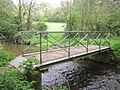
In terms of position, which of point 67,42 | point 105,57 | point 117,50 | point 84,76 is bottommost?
point 84,76

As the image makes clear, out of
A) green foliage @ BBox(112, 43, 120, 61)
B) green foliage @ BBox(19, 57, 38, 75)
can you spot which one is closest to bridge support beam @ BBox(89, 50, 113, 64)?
green foliage @ BBox(112, 43, 120, 61)

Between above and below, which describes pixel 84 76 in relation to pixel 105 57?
below

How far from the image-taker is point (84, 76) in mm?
11031

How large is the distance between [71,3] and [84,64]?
11474 millimetres

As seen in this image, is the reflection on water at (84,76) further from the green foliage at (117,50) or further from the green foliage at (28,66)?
the green foliage at (28,66)

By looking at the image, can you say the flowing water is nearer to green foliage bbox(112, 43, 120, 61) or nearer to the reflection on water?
the reflection on water

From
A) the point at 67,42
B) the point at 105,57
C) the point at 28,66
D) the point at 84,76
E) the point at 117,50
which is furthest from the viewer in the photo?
the point at 105,57

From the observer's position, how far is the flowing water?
9365mm

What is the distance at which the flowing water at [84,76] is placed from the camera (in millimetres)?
9365

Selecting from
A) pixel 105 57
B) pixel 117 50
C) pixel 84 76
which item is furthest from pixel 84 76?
pixel 117 50

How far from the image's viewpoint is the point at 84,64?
1388 cm

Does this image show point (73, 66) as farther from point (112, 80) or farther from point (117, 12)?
point (117, 12)

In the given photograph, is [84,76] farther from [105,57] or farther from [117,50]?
[117,50]

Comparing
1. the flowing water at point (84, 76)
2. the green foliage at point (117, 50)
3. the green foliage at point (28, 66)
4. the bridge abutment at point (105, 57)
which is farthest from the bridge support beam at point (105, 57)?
the green foliage at point (28, 66)
